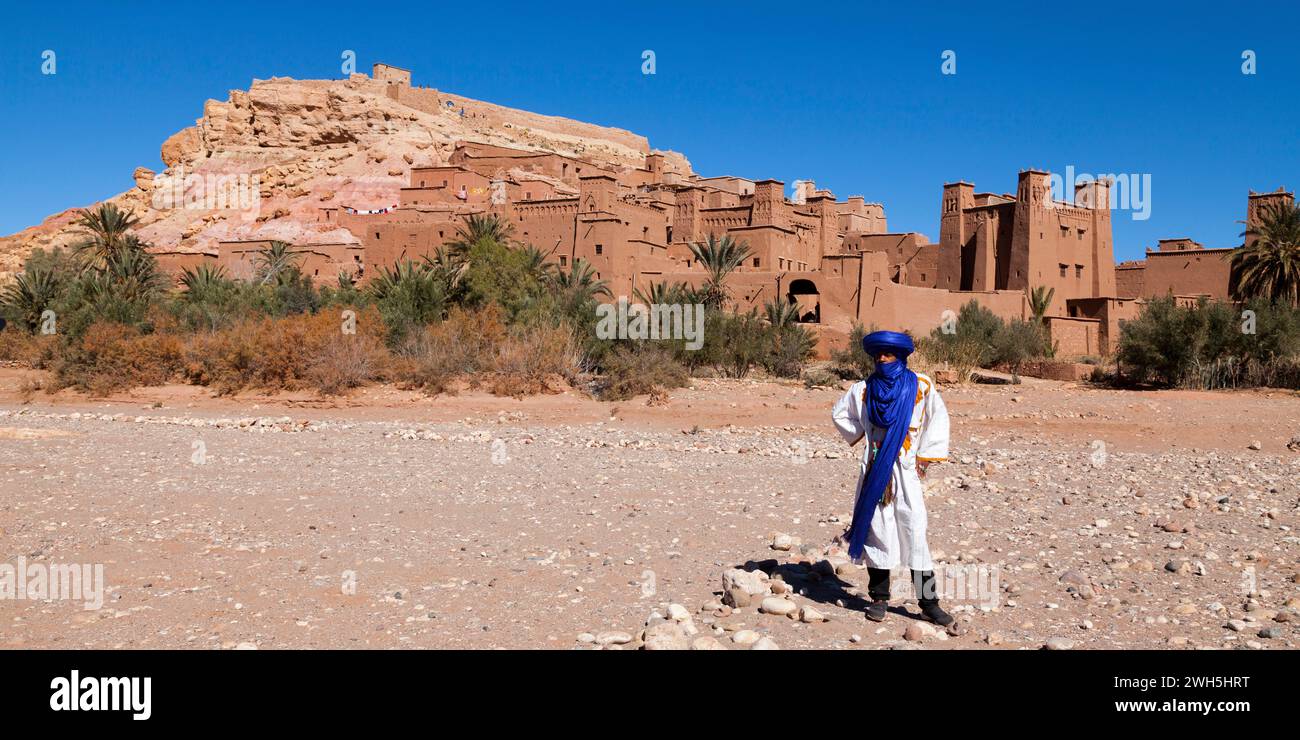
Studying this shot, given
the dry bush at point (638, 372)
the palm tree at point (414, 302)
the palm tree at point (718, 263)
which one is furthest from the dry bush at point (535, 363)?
the palm tree at point (718, 263)

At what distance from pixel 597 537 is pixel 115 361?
1741 centimetres

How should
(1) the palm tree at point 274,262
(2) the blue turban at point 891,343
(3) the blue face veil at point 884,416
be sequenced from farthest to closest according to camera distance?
Answer: (1) the palm tree at point 274,262
(2) the blue turban at point 891,343
(3) the blue face veil at point 884,416

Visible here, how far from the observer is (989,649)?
404 centimetres

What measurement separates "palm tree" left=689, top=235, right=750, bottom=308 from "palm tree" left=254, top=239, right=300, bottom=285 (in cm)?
1601

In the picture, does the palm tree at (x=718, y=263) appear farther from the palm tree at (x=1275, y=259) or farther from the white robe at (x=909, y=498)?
the white robe at (x=909, y=498)

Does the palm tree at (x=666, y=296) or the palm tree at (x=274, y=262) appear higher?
the palm tree at (x=274, y=262)

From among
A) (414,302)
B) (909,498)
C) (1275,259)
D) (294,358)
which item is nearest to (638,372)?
(294,358)

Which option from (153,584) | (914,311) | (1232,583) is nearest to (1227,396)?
(914,311)

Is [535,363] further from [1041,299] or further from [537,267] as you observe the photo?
[1041,299]

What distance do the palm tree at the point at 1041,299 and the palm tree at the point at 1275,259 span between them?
7.67 meters

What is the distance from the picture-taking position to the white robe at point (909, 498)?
4586 millimetres

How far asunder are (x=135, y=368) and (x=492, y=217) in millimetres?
15819

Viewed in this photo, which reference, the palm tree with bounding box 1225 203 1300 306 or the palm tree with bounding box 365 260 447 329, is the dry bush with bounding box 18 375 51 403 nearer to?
the palm tree with bounding box 365 260 447 329
